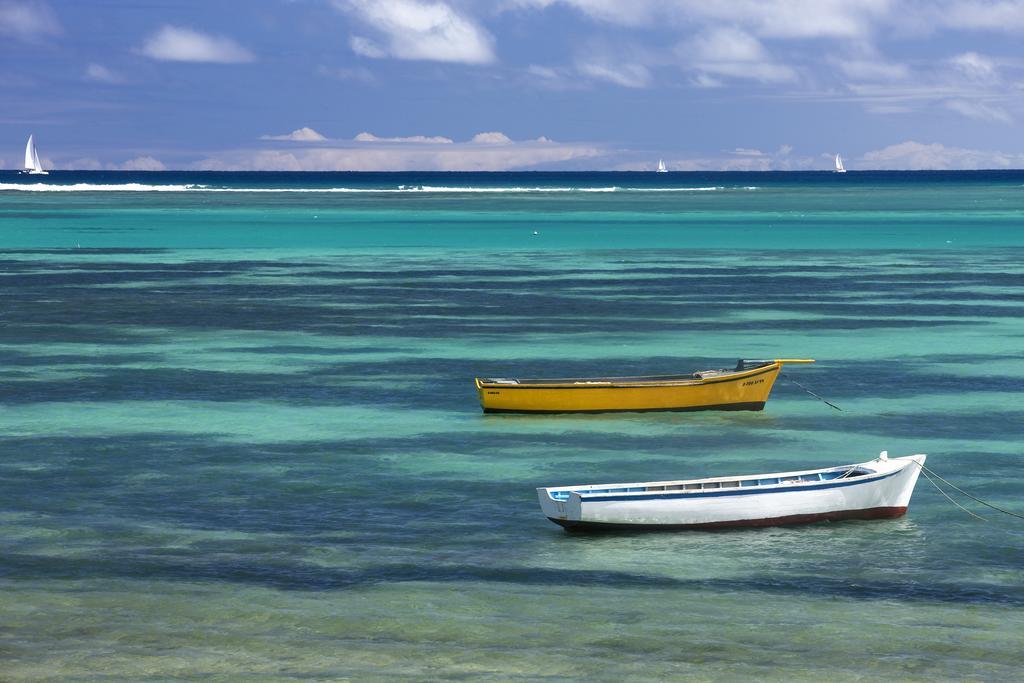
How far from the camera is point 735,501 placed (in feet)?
78.4

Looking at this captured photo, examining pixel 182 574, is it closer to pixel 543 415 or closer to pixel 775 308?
pixel 543 415

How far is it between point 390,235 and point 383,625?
9582 centimetres

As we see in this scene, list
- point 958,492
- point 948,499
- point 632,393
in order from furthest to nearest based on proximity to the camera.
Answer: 1. point 632,393
2. point 958,492
3. point 948,499

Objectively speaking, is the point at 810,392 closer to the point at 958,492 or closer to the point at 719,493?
the point at 958,492

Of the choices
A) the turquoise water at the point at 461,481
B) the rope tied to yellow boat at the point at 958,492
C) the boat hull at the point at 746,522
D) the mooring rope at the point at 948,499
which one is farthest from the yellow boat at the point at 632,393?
the boat hull at the point at 746,522

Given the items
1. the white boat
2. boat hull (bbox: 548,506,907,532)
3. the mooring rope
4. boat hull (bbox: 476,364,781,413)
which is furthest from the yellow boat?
boat hull (bbox: 548,506,907,532)

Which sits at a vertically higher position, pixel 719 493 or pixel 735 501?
pixel 719 493

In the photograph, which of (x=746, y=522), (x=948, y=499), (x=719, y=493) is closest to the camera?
(x=719, y=493)

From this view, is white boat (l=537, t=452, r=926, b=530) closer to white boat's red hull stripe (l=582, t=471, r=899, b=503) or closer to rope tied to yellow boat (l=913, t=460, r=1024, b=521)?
white boat's red hull stripe (l=582, t=471, r=899, b=503)

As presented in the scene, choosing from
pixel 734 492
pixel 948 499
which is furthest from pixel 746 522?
pixel 948 499

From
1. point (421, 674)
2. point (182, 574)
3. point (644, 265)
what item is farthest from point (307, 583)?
point (644, 265)

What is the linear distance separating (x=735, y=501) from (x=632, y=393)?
1024 centimetres

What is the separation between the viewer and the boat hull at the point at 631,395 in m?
33.9

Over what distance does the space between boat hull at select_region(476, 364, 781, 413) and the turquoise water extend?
14.2 inches
